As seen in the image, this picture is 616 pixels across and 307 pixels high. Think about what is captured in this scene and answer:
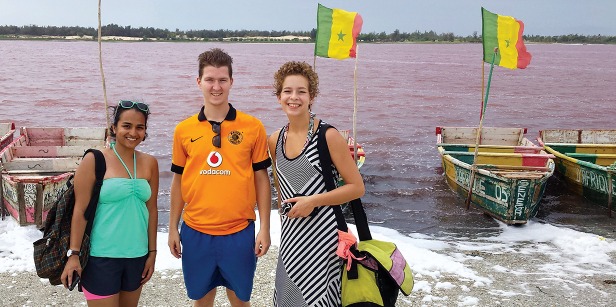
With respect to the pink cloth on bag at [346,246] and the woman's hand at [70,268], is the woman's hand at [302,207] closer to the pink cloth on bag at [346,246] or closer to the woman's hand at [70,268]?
the pink cloth on bag at [346,246]

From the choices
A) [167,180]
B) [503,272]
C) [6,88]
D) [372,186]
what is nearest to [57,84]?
[6,88]

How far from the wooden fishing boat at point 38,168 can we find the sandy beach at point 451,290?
117 cm

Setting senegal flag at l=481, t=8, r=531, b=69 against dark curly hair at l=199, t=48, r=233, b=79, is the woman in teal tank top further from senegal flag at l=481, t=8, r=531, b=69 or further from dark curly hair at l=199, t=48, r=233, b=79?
senegal flag at l=481, t=8, r=531, b=69

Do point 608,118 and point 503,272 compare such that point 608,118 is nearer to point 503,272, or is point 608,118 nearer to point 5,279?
point 503,272

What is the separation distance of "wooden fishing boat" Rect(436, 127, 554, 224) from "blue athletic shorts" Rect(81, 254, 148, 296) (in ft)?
23.5

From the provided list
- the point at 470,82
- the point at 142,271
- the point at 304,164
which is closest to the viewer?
the point at 304,164

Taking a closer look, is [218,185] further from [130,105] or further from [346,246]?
[346,246]

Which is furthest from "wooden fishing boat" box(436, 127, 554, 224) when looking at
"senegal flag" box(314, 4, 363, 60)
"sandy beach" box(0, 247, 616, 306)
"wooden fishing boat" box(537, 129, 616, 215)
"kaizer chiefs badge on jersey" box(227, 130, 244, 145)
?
"kaizer chiefs badge on jersey" box(227, 130, 244, 145)

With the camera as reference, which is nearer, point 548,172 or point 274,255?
point 274,255

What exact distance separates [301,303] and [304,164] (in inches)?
32.0

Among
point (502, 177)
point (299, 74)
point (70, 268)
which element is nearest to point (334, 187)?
point (299, 74)

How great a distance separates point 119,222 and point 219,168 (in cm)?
64

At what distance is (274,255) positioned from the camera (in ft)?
20.9

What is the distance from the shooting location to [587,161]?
37.7 feet
